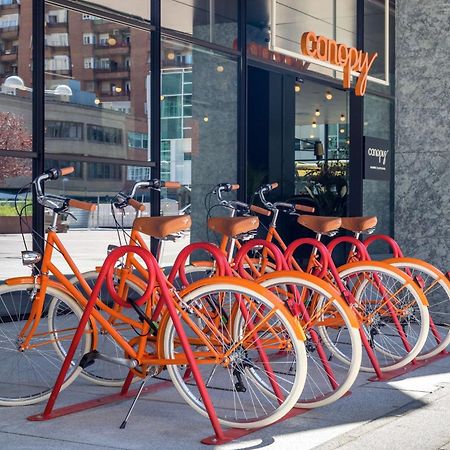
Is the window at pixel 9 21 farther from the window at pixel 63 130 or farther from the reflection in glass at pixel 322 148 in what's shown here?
the reflection in glass at pixel 322 148

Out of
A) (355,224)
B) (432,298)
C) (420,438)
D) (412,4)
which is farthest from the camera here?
(412,4)

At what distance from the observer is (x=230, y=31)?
11227 mm

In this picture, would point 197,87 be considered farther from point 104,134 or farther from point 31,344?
point 31,344

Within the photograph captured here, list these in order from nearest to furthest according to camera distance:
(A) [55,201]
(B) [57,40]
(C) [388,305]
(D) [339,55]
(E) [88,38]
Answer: (A) [55,201] → (C) [388,305] → (B) [57,40] → (E) [88,38] → (D) [339,55]

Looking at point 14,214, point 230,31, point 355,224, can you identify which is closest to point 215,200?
point 230,31

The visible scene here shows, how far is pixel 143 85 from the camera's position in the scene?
9.99 meters

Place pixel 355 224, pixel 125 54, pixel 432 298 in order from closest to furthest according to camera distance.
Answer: pixel 355 224 < pixel 432 298 < pixel 125 54

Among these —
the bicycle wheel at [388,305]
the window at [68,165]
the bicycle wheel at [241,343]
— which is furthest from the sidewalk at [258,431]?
the window at [68,165]

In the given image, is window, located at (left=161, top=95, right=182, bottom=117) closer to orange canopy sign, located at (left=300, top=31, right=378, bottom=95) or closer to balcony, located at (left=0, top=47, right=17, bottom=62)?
orange canopy sign, located at (left=300, top=31, right=378, bottom=95)

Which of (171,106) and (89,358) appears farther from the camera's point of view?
(171,106)

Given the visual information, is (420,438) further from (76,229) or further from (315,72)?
(315,72)

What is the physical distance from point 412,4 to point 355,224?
2771mm

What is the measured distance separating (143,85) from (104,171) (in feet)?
3.55

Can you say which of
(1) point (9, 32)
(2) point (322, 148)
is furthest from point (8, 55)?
(2) point (322, 148)
